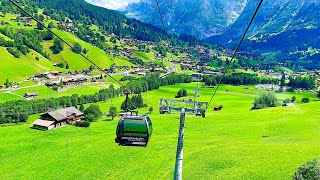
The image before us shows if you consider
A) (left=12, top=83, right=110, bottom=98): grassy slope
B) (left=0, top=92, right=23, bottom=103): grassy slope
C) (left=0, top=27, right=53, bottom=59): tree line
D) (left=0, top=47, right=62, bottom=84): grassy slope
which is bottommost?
(left=0, top=92, right=23, bottom=103): grassy slope

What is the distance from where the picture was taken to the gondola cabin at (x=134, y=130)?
793 inches

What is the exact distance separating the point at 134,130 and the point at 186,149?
35.9 metres

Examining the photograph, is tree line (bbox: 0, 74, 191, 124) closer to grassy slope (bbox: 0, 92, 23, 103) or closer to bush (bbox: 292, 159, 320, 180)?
grassy slope (bbox: 0, 92, 23, 103)

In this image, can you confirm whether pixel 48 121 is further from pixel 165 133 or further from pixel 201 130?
pixel 201 130

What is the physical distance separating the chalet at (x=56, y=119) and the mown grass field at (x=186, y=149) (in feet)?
7.79

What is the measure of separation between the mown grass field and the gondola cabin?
75.9ft

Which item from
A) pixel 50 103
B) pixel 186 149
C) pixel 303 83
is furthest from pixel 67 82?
pixel 303 83

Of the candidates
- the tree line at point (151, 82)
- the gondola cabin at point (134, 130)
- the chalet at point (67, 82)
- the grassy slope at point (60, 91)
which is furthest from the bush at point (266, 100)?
the chalet at point (67, 82)

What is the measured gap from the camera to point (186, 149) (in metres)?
54.9

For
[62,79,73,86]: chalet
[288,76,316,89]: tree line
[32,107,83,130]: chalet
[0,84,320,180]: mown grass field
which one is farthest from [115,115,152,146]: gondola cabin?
[288,76,316,89]: tree line

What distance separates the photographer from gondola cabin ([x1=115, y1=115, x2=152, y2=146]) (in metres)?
20.1

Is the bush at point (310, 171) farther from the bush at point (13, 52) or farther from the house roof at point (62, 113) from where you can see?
the bush at point (13, 52)

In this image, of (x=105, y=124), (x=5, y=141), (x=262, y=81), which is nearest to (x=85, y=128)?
(x=105, y=124)

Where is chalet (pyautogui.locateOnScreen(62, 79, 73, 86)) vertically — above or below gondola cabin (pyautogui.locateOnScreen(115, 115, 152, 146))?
above
